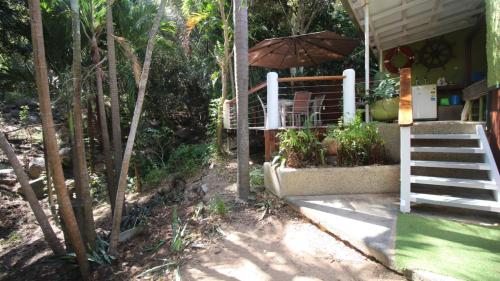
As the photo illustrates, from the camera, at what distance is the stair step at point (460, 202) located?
3.49 meters

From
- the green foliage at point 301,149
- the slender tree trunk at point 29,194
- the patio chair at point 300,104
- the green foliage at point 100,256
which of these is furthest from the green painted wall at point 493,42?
the slender tree trunk at point 29,194

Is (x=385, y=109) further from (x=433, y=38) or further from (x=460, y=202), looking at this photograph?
(x=433, y=38)

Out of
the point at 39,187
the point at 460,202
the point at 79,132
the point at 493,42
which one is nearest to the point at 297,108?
the point at 493,42

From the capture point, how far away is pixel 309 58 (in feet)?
26.7

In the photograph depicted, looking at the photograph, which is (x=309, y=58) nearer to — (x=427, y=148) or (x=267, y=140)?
(x=267, y=140)

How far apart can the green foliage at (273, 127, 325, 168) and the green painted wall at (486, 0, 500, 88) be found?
99.0 inches

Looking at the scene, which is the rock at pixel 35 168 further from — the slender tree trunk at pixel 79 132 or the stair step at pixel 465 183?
the stair step at pixel 465 183

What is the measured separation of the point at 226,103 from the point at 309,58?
2549 mm

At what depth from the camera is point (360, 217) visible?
3.76 metres

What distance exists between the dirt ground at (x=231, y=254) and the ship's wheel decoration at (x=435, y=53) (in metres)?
6.33

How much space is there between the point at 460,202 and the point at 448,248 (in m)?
1.01

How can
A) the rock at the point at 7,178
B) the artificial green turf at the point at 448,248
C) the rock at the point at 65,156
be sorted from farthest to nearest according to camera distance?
1. the rock at the point at 65,156
2. the rock at the point at 7,178
3. the artificial green turf at the point at 448,248

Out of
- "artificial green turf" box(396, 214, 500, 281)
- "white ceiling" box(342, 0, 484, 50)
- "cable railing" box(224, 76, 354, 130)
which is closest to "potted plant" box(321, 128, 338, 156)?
"cable railing" box(224, 76, 354, 130)

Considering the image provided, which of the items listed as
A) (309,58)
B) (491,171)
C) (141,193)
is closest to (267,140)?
(491,171)
